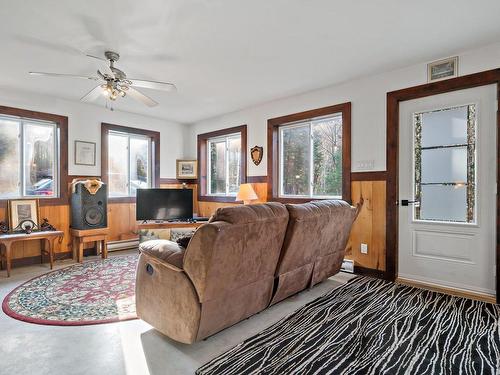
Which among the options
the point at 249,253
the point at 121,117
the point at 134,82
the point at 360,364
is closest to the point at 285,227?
the point at 249,253

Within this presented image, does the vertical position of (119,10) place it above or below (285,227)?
above

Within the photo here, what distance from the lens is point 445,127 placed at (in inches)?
125

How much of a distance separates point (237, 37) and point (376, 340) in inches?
111

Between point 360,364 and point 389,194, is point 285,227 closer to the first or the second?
point 360,364

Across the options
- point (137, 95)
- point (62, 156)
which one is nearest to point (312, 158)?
point (137, 95)

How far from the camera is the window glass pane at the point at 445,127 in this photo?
10.0 ft

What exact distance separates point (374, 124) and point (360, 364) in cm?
280

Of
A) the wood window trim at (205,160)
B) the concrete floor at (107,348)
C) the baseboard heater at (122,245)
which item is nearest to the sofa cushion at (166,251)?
the concrete floor at (107,348)

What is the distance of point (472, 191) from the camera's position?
2.99 metres

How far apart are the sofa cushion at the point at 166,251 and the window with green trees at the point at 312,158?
2.72m

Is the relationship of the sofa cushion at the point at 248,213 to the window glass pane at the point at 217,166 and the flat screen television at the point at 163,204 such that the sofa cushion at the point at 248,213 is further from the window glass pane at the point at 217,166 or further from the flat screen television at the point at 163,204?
the window glass pane at the point at 217,166

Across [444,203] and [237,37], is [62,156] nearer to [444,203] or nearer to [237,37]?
[237,37]

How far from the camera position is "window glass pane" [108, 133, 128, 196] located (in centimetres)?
519

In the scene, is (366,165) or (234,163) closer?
(366,165)
